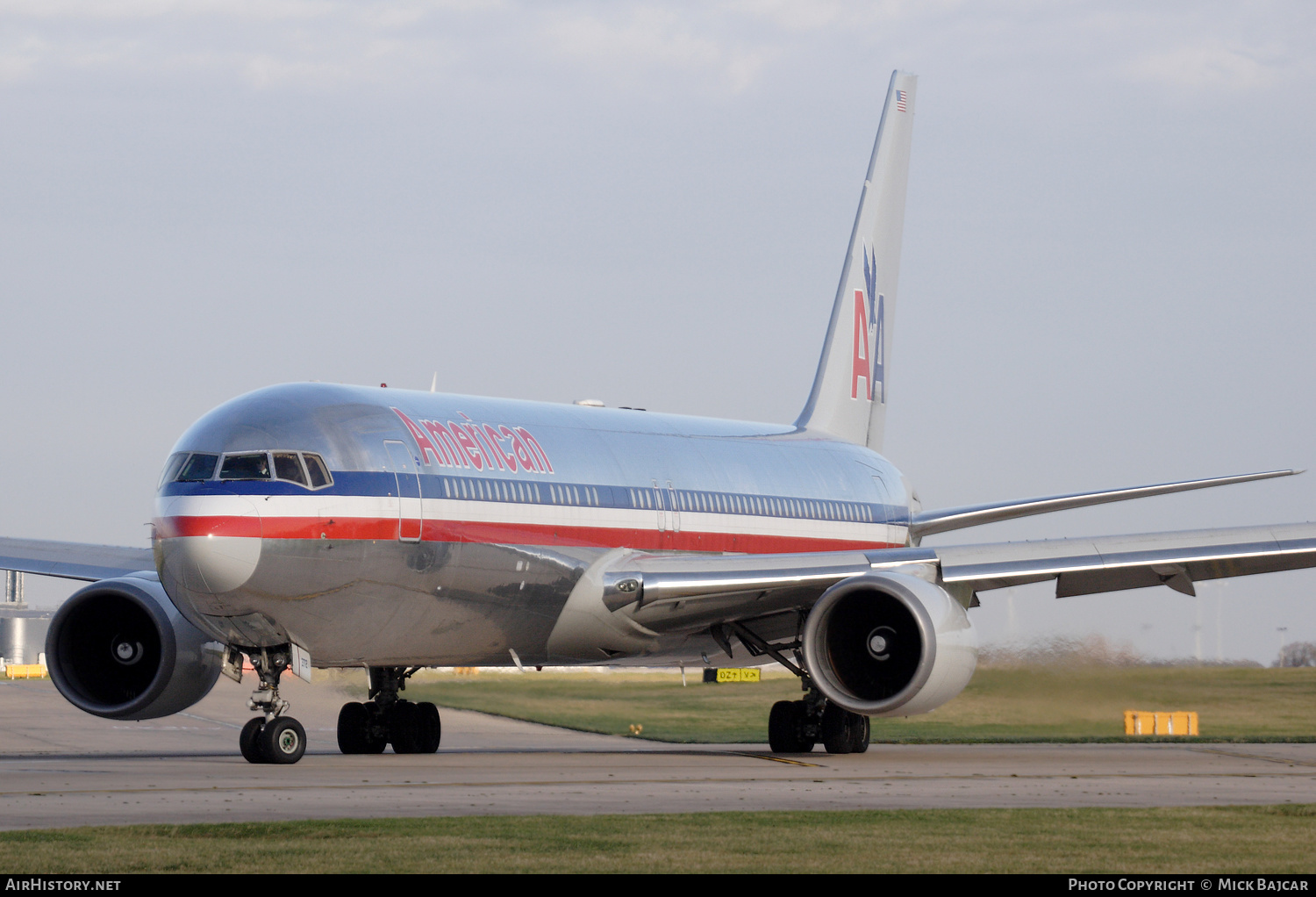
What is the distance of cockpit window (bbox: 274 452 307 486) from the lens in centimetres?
1675

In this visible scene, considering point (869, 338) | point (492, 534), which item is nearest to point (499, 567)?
point (492, 534)

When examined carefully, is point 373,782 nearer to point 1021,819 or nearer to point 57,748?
point 1021,819

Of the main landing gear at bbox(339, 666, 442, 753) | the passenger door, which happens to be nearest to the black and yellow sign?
the main landing gear at bbox(339, 666, 442, 753)

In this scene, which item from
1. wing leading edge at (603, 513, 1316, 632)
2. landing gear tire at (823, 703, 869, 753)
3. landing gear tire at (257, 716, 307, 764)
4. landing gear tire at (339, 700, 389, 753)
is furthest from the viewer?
landing gear tire at (823, 703, 869, 753)

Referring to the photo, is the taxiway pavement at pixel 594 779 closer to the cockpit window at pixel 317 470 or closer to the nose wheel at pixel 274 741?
the nose wheel at pixel 274 741

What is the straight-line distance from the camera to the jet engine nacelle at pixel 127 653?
18906 mm

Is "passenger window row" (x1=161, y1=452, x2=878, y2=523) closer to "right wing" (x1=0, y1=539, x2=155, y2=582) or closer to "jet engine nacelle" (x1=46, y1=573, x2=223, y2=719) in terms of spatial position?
"jet engine nacelle" (x1=46, y1=573, x2=223, y2=719)

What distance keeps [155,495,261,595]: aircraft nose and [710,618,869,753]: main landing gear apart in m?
6.98

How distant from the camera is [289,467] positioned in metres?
16.8

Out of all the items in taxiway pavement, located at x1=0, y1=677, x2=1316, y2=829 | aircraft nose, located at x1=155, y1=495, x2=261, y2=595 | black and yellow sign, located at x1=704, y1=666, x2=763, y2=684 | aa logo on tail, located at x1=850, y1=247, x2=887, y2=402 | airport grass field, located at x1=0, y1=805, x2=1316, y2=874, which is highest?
aa logo on tail, located at x1=850, y1=247, x2=887, y2=402

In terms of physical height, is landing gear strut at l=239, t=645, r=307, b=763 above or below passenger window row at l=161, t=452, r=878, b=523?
below

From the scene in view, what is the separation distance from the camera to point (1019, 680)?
24.0 metres

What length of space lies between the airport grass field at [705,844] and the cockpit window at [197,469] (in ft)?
19.2
